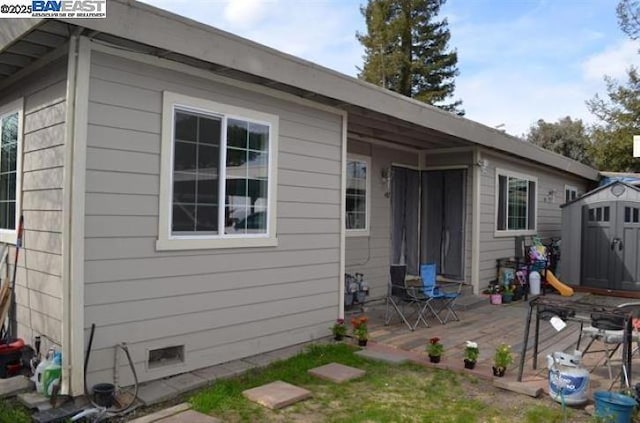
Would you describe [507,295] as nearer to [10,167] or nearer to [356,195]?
[356,195]

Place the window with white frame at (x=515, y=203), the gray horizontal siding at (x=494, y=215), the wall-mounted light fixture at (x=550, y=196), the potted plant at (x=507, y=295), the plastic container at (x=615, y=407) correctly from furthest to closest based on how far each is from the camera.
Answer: the wall-mounted light fixture at (x=550, y=196)
the window with white frame at (x=515, y=203)
the gray horizontal siding at (x=494, y=215)
the potted plant at (x=507, y=295)
the plastic container at (x=615, y=407)

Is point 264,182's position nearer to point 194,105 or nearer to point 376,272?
Answer: point 194,105

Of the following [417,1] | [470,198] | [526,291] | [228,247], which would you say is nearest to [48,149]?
[228,247]

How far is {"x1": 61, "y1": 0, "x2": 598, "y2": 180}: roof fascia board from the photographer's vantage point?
10.2 feet

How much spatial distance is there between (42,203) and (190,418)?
6.28 feet

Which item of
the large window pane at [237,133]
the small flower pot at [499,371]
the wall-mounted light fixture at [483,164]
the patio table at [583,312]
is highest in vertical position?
the wall-mounted light fixture at [483,164]

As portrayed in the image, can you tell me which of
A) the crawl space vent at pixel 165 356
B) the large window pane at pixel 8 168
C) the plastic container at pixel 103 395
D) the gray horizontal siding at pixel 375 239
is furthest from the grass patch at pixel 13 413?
the gray horizontal siding at pixel 375 239

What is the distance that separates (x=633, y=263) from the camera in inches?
318

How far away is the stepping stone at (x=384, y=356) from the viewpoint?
4.25 meters

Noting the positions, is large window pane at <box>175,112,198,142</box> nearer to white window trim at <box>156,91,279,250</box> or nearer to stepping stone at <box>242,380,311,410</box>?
white window trim at <box>156,91,279,250</box>

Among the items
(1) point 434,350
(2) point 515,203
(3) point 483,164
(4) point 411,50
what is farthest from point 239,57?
(4) point 411,50

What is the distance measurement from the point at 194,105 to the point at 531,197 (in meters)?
7.70

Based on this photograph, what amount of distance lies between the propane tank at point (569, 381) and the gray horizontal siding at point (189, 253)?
2.31 m

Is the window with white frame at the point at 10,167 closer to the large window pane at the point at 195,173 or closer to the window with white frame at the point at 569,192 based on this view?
the large window pane at the point at 195,173
